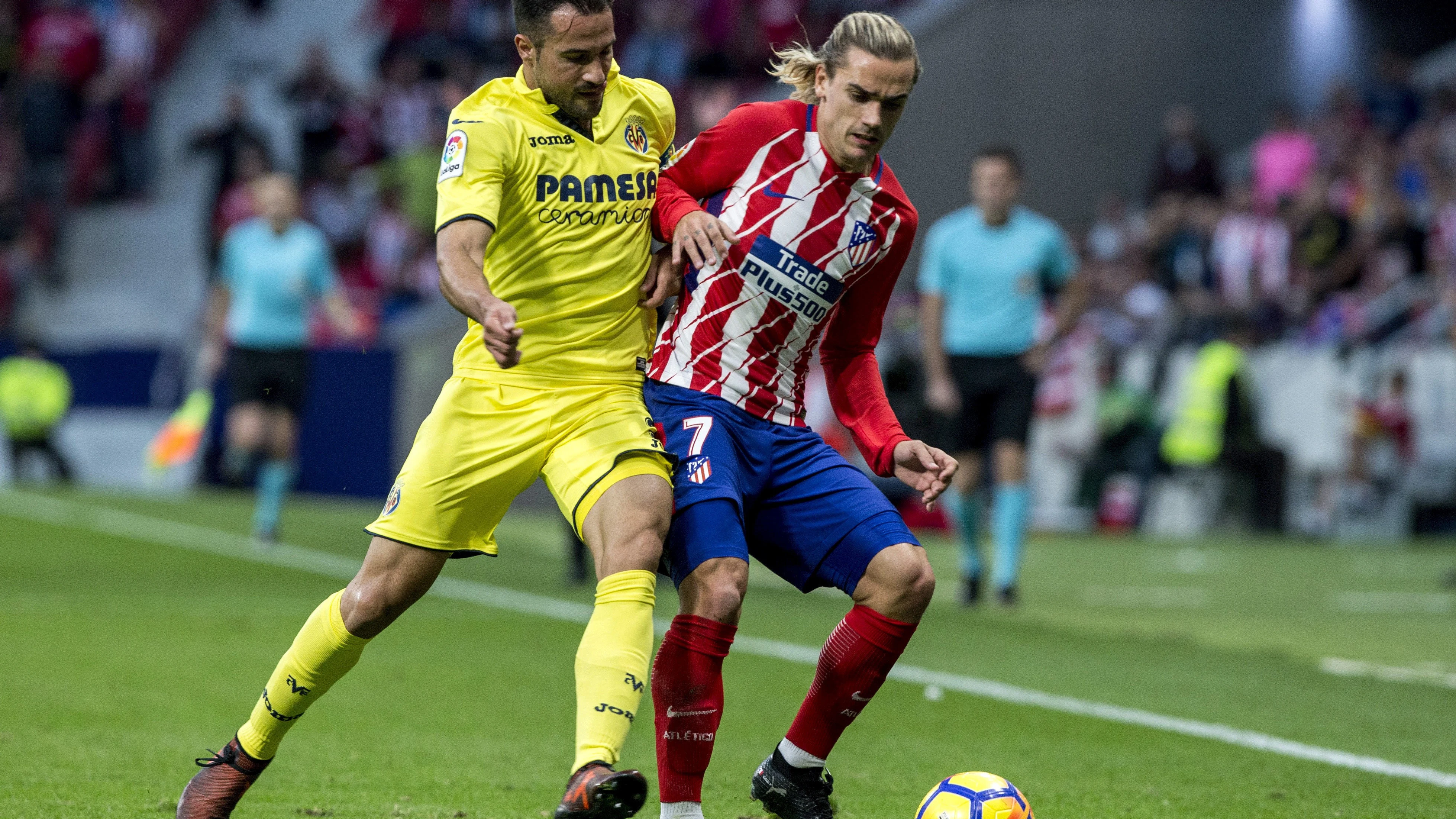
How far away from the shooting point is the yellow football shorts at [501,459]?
4.41 meters

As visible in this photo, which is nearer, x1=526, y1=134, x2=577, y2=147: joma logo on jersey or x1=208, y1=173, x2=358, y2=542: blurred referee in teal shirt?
x1=526, y1=134, x2=577, y2=147: joma logo on jersey

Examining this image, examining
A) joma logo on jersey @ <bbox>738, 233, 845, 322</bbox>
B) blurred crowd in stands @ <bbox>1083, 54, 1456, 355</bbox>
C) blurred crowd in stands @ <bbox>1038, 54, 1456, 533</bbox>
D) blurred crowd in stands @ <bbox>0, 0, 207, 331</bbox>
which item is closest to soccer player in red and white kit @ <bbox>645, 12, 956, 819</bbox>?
joma logo on jersey @ <bbox>738, 233, 845, 322</bbox>

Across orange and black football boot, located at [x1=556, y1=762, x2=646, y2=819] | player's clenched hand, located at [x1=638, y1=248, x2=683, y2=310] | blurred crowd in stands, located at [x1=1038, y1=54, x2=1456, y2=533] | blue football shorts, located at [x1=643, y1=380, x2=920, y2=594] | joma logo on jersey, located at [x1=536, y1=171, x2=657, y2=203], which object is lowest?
orange and black football boot, located at [x1=556, y1=762, x2=646, y2=819]

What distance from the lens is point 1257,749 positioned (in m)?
6.09

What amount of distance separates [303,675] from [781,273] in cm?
158

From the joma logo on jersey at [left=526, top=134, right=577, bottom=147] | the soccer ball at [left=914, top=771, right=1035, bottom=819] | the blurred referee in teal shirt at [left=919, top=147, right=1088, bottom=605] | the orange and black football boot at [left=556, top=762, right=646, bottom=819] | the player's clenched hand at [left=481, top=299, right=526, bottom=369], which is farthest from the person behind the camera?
the blurred referee in teal shirt at [left=919, top=147, right=1088, bottom=605]

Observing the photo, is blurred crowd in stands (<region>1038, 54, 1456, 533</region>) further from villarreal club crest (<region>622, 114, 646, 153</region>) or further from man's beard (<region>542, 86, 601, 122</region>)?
man's beard (<region>542, 86, 601, 122</region>)

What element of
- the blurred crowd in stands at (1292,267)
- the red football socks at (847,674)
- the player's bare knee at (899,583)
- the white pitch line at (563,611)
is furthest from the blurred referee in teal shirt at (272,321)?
the player's bare knee at (899,583)

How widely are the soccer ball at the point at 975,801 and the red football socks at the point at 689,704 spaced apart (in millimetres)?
565

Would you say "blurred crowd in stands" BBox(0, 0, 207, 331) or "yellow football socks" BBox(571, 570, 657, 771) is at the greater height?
"blurred crowd in stands" BBox(0, 0, 207, 331)

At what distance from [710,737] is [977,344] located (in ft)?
21.6

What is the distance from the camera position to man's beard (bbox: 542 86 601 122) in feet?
14.9

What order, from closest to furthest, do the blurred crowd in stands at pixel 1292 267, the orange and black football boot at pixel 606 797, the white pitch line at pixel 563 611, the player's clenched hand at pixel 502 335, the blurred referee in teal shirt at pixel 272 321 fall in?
the orange and black football boot at pixel 606 797
the player's clenched hand at pixel 502 335
the white pitch line at pixel 563 611
the blurred referee in teal shirt at pixel 272 321
the blurred crowd in stands at pixel 1292 267

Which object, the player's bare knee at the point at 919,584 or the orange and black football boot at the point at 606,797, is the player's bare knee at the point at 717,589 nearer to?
the player's bare knee at the point at 919,584
